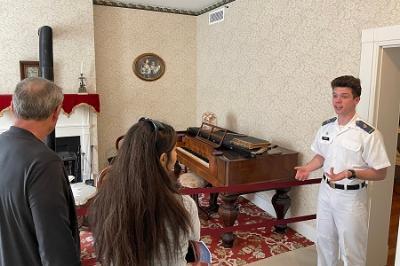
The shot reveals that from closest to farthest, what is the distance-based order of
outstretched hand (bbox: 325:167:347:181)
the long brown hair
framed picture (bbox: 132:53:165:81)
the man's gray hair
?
1. the long brown hair
2. the man's gray hair
3. outstretched hand (bbox: 325:167:347:181)
4. framed picture (bbox: 132:53:165:81)

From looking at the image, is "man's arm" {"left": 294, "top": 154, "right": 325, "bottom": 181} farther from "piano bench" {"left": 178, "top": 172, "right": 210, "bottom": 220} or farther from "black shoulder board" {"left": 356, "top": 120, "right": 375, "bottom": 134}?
"piano bench" {"left": 178, "top": 172, "right": 210, "bottom": 220}

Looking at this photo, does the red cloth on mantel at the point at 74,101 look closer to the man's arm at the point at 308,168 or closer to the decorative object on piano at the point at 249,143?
the decorative object on piano at the point at 249,143

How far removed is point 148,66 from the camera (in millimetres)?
5387

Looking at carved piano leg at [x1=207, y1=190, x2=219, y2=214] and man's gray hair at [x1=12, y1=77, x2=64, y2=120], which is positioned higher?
man's gray hair at [x1=12, y1=77, x2=64, y2=120]

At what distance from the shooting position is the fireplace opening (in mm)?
4516

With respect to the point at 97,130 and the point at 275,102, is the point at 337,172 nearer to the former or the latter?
the point at 275,102

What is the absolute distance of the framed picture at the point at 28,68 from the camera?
13.9ft

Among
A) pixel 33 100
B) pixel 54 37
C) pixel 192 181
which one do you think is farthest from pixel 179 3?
pixel 33 100

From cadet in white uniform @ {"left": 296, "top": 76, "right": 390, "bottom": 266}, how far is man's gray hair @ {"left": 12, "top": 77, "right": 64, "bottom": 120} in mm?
1676

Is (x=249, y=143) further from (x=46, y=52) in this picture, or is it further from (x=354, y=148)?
(x=46, y=52)

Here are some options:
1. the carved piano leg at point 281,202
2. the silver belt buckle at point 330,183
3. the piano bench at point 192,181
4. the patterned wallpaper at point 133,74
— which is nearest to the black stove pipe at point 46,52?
the patterned wallpaper at point 133,74

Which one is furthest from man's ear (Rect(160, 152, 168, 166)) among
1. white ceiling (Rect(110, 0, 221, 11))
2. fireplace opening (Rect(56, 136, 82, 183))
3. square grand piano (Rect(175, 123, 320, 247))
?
white ceiling (Rect(110, 0, 221, 11))

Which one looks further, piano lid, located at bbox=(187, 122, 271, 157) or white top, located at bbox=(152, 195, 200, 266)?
piano lid, located at bbox=(187, 122, 271, 157)

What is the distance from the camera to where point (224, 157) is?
9.84ft
